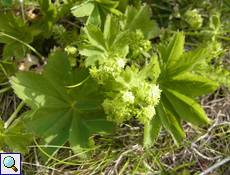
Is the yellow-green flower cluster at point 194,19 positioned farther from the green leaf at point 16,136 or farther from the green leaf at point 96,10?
the green leaf at point 16,136

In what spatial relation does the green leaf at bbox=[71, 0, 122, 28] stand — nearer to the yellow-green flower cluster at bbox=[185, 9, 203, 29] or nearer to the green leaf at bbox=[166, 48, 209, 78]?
the green leaf at bbox=[166, 48, 209, 78]

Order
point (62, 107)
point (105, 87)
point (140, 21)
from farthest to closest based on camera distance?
point (140, 21) → point (62, 107) → point (105, 87)

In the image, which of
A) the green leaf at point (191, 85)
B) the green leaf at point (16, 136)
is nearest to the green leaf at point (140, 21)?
the green leaf at point (191, 85)

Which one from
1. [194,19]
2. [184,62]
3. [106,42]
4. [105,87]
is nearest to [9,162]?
[105,87]

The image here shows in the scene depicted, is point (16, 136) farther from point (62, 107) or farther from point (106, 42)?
point (106, 42)

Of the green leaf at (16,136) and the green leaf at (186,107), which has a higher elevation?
the green leaf at (186,107)

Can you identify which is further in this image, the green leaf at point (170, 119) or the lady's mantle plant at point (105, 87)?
the green leaf at point (170, 119)

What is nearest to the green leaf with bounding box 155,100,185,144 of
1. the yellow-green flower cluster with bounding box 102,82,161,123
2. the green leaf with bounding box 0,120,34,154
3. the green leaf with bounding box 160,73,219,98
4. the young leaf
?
the young leaf

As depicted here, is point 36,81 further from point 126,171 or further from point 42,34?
point 126,171
